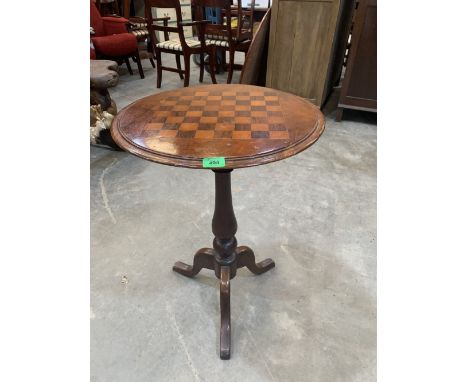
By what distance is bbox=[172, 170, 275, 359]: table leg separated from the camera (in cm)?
119

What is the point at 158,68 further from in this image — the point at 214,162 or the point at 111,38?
the point at 214,162

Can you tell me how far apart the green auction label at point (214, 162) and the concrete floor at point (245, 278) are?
2.59 feet

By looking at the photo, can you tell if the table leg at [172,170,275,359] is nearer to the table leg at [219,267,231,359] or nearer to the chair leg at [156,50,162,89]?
the table leg at [219,267,231,359]

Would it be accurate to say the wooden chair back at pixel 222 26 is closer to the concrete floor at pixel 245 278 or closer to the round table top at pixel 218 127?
the concrete floor at pixel 245 278

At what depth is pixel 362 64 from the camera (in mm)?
2824

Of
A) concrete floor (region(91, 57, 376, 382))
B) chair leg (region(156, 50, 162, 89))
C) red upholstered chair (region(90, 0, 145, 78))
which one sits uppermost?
red upholstered chair (region(90, 0, 145, 78))

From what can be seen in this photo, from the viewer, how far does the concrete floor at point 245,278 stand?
1182mm

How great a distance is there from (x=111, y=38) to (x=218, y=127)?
3502 millimetres

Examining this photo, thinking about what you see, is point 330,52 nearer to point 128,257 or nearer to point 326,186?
point 326,186

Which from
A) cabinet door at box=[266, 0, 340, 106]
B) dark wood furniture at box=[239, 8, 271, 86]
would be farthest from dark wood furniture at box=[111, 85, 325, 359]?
cabinet door at box=[266, 0, 340, 106]

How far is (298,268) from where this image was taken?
1.57 metres

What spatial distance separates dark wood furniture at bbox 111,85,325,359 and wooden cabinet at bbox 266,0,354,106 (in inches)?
72.2

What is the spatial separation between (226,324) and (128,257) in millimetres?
659

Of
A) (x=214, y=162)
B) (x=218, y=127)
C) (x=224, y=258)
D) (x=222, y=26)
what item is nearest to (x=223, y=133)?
(x=218, y=127)
